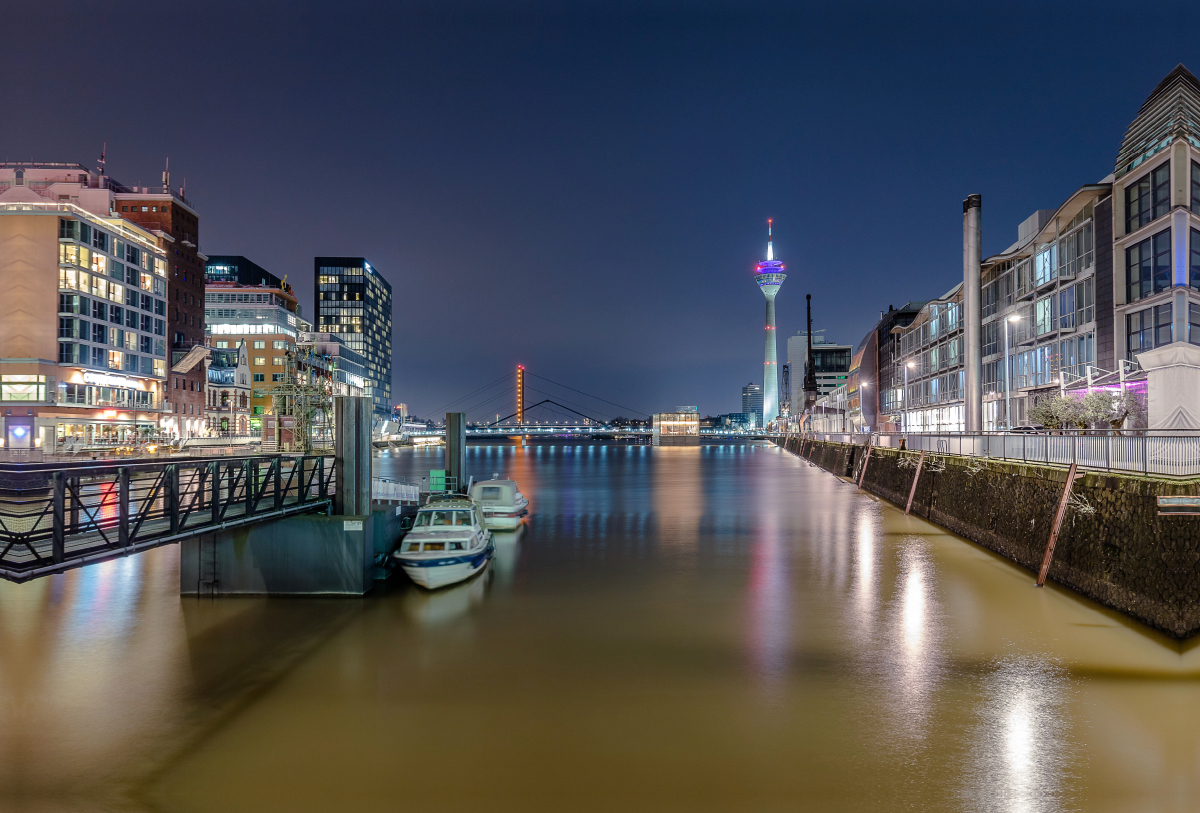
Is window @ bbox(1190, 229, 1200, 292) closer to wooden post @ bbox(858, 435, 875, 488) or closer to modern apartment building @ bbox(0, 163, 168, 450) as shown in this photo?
wooden post @ bbox(858, 435, 875, 488)

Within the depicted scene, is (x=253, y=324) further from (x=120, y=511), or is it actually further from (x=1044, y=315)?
(x=120, y=511)

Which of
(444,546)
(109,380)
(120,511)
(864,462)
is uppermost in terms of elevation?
(109,380)

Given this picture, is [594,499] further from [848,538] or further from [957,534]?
[957,534]

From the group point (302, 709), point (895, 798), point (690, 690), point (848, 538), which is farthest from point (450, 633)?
point (848, 538)

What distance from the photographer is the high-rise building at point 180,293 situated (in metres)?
85.2

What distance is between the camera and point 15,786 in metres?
9.91

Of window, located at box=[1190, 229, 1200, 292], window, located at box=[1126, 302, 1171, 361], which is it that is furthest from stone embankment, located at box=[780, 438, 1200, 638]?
window, located at box=[1190, 229, 1200, 292]

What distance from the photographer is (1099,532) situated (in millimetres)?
17688

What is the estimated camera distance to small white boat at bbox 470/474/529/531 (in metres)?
34.0

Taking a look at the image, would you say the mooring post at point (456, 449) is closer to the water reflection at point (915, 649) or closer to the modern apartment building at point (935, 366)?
the water reflection at point (915, 649)

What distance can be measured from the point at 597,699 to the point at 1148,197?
34052 mm

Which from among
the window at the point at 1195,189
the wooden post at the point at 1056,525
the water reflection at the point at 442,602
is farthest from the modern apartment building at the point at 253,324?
the wooden post at the point at 1056,525

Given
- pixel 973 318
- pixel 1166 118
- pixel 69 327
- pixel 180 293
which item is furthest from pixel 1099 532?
pixel 180 293

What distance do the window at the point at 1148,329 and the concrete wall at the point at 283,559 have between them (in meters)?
33.0
